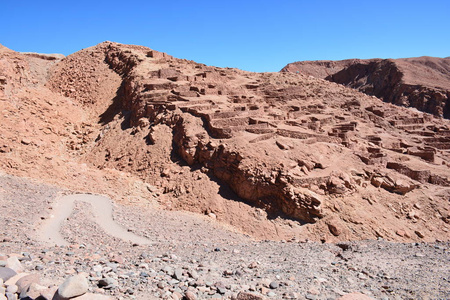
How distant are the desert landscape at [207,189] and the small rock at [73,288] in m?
0.02

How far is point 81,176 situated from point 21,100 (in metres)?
8.57

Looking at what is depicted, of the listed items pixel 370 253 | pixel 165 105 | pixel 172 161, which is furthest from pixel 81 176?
pixel 370 253

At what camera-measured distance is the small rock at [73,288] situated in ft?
15.3

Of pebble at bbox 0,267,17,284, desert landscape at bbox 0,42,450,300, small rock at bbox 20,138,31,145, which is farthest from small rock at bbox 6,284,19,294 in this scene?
small rock at bbox 20,138,31,145

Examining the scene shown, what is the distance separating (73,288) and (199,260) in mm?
4243

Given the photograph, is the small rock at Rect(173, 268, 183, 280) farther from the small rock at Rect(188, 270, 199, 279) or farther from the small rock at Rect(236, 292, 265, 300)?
the small rock at Rect(236, 292, 265, 300)

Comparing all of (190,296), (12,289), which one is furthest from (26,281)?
(190,296)

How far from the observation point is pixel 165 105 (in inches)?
788

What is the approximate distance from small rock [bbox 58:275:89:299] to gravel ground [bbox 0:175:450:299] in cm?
76

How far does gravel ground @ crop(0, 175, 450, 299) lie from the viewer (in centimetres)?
640

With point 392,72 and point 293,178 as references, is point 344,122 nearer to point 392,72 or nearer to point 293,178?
point 293,178

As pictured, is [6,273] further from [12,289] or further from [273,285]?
[273,285]

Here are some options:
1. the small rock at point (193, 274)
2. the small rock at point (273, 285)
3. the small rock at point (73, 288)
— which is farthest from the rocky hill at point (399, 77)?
the small rock at point (73, 288)

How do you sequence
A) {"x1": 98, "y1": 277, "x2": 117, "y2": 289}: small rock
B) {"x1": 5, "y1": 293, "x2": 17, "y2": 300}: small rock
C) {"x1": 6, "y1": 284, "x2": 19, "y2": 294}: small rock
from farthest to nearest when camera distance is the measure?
{"x1": 98, "y1": 277, "x2": 117, "y2": 289}: small rock → {"x1": 6, "y1": 284, "x2": 19, "y2": 294}: small rock → {"x1": 5, "y1": 293, "x2": 17, "y2": 300}: small rock
